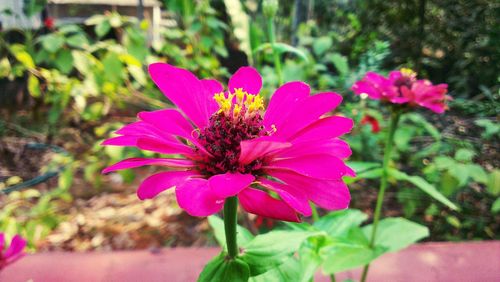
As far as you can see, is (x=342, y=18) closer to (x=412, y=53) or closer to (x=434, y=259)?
(x=412, y=53)

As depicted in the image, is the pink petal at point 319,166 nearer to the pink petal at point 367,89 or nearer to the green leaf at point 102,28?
the pink petal at point 367,89

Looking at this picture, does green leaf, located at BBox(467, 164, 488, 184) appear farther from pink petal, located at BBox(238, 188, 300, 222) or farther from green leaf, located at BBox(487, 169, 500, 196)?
pink petal, located at BBox(238, 188, 300, 222)

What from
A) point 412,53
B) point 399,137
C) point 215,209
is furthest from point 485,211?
point 215,209

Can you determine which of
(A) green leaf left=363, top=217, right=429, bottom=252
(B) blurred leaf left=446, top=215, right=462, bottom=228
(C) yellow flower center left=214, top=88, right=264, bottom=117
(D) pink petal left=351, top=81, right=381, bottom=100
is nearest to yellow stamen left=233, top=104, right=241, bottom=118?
(C) yellow flower center left=214, top=88, right=264, bottom=117

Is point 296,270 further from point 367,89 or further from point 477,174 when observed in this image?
point 477,174

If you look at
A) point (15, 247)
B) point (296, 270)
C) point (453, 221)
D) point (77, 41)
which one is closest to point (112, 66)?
point (77, 41)

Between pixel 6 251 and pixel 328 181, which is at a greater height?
pixel 328 181
